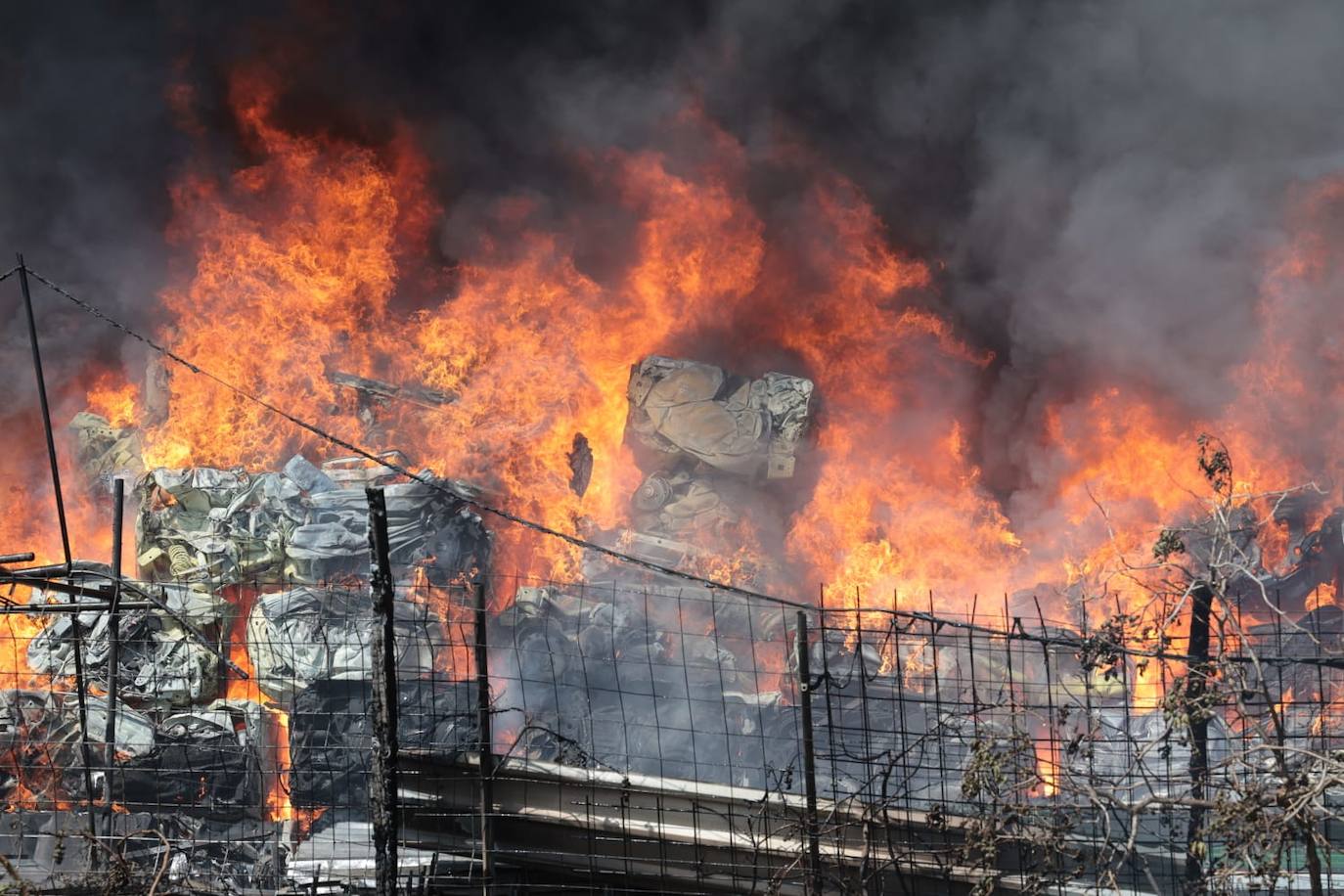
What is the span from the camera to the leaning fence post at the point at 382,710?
20.2 ft

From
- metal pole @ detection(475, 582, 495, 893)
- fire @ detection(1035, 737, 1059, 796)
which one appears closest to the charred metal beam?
fire @ detection(1035, 737, 1059, 796)

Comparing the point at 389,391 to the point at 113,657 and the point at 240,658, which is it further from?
→ the point at 113,657

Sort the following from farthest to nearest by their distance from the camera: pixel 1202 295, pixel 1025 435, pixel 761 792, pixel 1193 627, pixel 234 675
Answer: pixel 1025 435 < pixel 1202 295 < pixel 234 675 < pixel 761 792 < pixel 1193 627

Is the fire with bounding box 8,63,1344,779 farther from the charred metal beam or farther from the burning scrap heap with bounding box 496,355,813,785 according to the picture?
the burning scrap heap with bounding box 496,355,813,785

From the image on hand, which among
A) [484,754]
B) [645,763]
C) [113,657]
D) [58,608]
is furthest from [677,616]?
[58,608]

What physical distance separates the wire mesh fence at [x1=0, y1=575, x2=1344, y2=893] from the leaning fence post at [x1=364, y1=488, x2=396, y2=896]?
47 millimetres

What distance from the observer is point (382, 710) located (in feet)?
20.6

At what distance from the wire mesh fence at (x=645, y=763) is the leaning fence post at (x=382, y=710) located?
47mm

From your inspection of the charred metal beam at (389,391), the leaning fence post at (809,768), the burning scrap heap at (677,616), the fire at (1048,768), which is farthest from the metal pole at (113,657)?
the charred metal beam at (389,391)

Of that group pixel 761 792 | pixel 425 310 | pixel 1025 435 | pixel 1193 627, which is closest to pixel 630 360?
pixel 425 310

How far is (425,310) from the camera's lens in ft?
71.8

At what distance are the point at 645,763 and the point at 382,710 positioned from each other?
24.7ft

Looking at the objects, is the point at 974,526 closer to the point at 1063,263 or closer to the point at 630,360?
the point at 1063,263

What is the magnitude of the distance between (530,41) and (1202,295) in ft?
41.9
